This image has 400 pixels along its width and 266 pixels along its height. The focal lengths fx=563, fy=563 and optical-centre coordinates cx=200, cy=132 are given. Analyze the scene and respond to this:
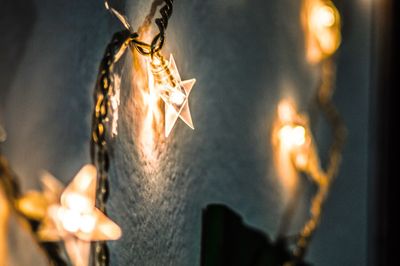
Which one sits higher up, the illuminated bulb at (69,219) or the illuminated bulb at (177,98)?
the illuminated bulb at (177,98)

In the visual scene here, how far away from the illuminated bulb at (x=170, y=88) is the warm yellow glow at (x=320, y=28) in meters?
0.94

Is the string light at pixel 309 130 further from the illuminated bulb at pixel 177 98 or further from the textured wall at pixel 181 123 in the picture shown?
the illuminated bulb at pixel 177 98

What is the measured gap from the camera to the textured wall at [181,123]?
2.43ft

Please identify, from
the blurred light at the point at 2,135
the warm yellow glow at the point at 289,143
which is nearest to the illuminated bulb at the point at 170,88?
the blurred light at the point at 2,135

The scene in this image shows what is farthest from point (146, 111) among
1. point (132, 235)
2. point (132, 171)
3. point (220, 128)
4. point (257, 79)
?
point (257, 79)

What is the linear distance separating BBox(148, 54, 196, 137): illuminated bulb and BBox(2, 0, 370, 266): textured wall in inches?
1.7

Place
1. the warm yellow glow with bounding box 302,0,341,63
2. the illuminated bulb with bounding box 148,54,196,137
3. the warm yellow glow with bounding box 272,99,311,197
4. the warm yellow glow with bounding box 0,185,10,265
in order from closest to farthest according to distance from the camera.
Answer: the warm yellow glow with bounding box 0,185,10,265
the illuminated bulb with bounding box 148,54,196,137
the warm yellow glow with bounding box 272,99,311,197
the warm yellow glow with bounding box 302,0,341,63

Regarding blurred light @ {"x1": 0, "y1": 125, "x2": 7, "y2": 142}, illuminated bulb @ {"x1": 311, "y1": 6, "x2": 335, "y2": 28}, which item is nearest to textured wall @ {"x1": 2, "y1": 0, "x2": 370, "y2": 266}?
blurred light @ {"x1": 0, "y1": 125, "x2": 7, "y2": 142}

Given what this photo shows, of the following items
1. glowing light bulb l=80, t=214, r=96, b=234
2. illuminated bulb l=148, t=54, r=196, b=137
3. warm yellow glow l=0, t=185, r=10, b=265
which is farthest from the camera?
illuminated bulb l=148, t=54, r=196, b=137

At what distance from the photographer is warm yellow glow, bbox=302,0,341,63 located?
1.88 meters

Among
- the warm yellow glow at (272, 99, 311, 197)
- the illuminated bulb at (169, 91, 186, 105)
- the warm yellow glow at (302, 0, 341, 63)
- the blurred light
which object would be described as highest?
the warm yellow glow at (302, 0, 341, 63)

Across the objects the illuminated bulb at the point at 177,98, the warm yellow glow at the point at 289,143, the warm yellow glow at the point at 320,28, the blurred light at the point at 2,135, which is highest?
the warm yellow glow at the point at 320,28

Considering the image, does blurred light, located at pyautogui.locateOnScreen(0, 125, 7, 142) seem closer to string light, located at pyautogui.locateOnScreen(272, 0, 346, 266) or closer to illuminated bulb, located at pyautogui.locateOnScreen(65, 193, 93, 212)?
illuminated bulb, located at pyautogui.locateOnScreen(65, 193, 93, 212)

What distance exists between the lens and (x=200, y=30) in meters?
1.21
